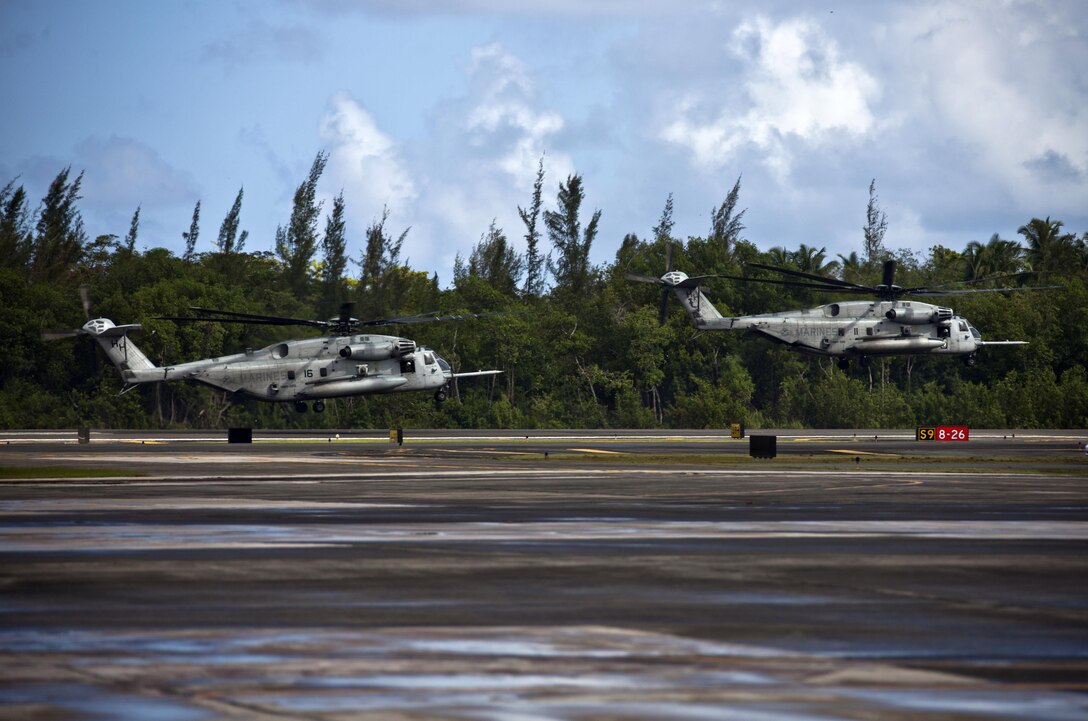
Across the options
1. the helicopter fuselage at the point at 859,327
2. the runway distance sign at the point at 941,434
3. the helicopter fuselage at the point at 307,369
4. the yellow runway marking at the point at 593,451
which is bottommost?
the yellow runway marking at the point at 593,451

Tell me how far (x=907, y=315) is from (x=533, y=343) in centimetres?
3205

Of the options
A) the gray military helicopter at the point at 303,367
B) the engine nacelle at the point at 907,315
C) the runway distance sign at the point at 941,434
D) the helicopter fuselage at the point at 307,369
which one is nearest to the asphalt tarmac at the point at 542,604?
the runway distance sign at the point at 941,434

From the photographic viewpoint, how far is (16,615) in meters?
12.6

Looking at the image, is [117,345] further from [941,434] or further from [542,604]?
[542,604]

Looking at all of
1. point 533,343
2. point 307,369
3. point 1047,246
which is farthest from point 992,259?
point 307,369

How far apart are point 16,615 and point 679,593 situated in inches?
244

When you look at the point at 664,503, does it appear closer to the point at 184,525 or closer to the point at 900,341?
the point at 184,525

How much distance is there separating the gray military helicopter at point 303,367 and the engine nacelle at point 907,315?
75.2 ft

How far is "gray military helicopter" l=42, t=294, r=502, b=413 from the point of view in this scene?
→ 7062 centimetres

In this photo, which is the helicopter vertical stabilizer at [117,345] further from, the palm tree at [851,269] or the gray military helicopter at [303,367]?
the palm tree at [851,269]

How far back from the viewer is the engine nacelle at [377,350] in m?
72.7

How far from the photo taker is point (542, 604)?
13.5 metres

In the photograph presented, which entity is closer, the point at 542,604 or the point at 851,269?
the point at 542,604

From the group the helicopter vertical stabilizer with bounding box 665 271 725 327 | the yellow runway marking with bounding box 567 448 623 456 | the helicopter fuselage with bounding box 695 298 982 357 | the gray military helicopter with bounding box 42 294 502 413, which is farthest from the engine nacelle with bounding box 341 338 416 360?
the yellow runway marking with bounding box 567 448 623 456
